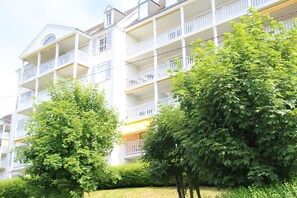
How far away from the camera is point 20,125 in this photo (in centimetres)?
3731

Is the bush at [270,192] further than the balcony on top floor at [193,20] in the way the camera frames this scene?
No

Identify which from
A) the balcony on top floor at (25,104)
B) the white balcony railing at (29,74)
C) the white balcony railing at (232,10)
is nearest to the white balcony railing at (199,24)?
the white balcony railing at (232,10)

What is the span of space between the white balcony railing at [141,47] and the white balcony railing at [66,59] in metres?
5.50

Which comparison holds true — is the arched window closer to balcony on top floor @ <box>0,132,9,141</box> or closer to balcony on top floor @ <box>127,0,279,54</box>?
balcony on top floor @ <box>127,0,279,54</box>

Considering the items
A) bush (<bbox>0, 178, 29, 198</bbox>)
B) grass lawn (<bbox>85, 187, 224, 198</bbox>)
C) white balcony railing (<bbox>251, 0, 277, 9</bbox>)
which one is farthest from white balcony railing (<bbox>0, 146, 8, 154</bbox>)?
white balcony railing (<bbox>251, 0, 277, 9</bbox>)

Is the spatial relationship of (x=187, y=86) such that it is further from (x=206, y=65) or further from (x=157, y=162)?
(x=157, y=162)

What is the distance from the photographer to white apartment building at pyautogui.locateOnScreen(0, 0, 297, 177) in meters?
27.0

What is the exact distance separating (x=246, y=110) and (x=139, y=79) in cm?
2218

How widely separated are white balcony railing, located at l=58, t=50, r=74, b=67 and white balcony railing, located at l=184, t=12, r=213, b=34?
37.6 feet

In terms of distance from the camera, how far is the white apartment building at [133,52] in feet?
88.6

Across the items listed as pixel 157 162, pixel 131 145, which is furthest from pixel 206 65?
pixel 131 145

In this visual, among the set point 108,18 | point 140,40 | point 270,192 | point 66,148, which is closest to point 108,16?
point 108,18

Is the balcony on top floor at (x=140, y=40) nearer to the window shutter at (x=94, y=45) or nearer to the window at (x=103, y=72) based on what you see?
the window at (x=103, y=72)

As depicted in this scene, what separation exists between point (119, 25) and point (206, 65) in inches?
946
